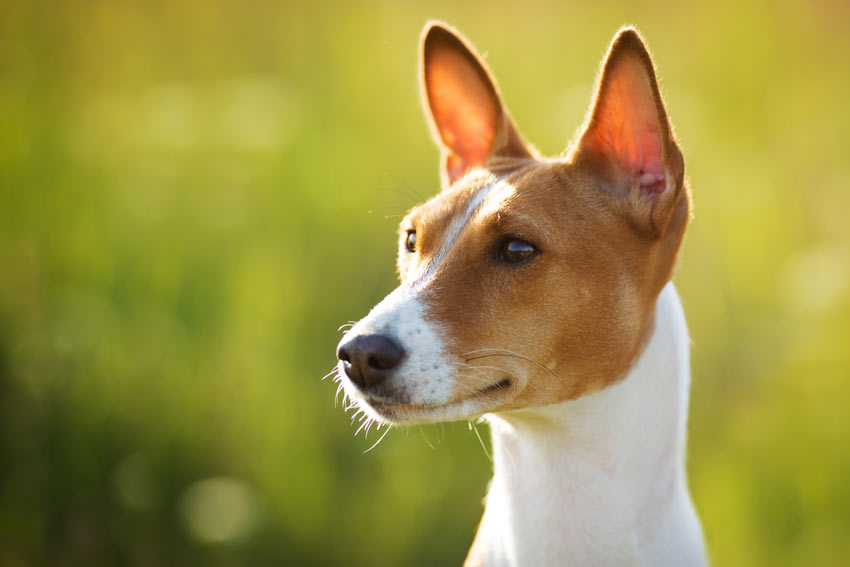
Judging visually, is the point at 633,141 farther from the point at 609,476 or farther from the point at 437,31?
the point at 609,476

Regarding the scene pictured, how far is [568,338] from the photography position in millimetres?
2338

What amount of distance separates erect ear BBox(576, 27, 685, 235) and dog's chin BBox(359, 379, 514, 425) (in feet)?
2.29

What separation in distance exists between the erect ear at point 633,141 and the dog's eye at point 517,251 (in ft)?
1.19

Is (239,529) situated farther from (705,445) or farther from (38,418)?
(705,445)

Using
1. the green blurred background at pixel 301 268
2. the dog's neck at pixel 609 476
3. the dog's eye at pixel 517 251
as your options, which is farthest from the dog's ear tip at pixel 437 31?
the dog's neck at pixel 609 476

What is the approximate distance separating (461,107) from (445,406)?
1.35 meters

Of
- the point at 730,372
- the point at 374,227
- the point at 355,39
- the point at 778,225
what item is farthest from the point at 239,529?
A: the point at 355,39

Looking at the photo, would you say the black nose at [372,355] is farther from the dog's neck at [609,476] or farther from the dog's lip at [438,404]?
the dog's neck at [609,476]

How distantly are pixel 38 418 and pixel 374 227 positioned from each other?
8.42 feet

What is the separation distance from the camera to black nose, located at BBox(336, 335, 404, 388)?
6.90ft

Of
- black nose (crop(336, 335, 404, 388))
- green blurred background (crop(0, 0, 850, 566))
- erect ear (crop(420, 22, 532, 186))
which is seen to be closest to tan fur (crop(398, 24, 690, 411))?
black nose (crop(336, 335, 404, 388))

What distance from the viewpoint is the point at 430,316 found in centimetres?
222

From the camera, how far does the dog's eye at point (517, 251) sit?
2379mm

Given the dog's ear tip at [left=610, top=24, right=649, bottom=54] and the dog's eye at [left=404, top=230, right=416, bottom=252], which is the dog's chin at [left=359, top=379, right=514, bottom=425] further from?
the dog's ear tip at [left=610, top=24, right=649, bottom=54]
